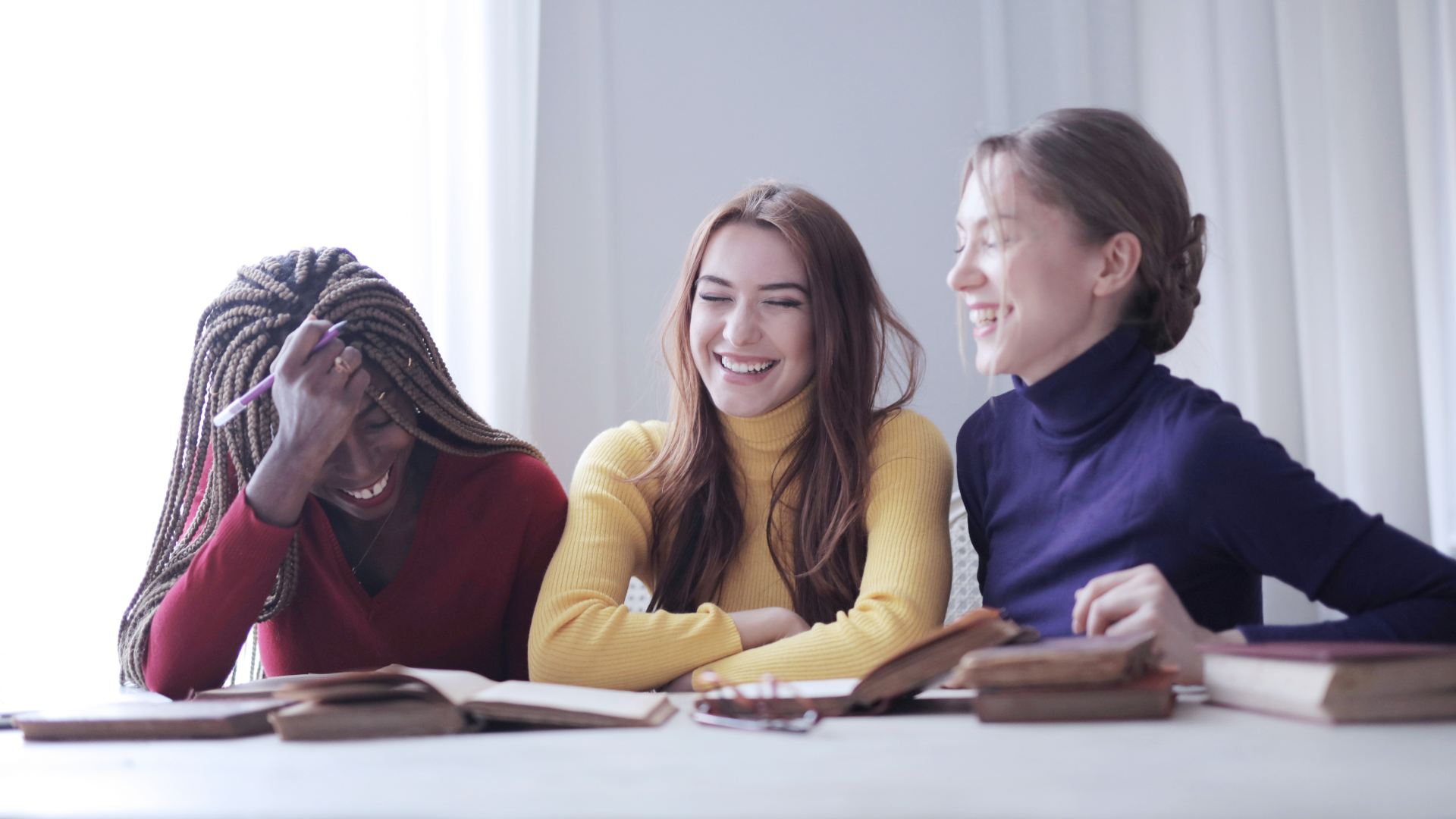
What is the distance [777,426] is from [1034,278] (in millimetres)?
452

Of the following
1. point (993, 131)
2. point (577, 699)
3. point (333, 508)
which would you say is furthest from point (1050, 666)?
point (993, 131)

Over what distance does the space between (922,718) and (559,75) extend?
79.9 inches

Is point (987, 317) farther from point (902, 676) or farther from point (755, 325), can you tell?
point (902, 676)

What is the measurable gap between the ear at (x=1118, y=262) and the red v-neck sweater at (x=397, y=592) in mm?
795

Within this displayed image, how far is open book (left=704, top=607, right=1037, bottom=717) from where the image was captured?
79 cm

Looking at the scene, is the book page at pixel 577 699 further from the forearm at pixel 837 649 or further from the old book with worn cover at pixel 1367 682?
the old book with worn cover at pixel 1367 682

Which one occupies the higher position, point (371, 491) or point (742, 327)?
point (742, 327)

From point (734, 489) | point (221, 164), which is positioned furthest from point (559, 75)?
point (734, 489)

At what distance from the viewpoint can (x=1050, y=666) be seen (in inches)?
30.0

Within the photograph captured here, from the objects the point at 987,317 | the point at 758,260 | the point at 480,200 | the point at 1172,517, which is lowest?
the point at 1172,517

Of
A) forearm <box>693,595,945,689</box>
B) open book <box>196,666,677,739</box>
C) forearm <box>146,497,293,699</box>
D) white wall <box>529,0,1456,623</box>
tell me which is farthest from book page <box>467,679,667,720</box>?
white wall <box>529,0,1456,623</box>

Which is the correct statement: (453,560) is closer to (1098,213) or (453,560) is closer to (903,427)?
(903,427)

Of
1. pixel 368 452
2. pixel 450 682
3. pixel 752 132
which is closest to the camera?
pixel 450 682

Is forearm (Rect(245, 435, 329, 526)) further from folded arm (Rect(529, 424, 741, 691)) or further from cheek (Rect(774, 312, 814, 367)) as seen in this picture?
cheek (Rect(774, 312, 814, 367))
